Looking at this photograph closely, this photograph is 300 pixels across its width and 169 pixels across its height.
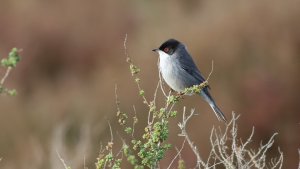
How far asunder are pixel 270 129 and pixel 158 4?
4916mm

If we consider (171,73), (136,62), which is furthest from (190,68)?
(136,62)

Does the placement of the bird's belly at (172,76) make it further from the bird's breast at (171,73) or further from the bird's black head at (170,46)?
the bird's black head at (170,46)

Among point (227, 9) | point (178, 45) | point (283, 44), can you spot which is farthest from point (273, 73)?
point (178, 45)

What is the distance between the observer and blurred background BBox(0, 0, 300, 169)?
12789 mm

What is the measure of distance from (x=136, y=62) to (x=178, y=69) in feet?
18.0

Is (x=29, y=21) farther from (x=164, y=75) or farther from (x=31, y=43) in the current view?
(x=164, y=75)

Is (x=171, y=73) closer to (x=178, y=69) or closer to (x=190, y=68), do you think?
(x=178, y=69)

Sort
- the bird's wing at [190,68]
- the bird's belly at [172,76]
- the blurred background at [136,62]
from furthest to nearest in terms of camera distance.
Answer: the blurred background at [136,62] → the bird's wing at [190,68] → the bird's belly at [172,76]

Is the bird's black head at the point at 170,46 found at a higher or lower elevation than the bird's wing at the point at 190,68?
higher

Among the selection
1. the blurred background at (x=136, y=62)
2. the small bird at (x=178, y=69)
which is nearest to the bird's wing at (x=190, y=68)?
the small bird at (x=178, y=69)

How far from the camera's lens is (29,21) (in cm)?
1659

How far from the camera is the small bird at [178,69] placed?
8.80 metres

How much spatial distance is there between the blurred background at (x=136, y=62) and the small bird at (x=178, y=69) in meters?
2.51

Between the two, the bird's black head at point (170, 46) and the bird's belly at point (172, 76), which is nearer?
the bird's belly at point (172, 76)
